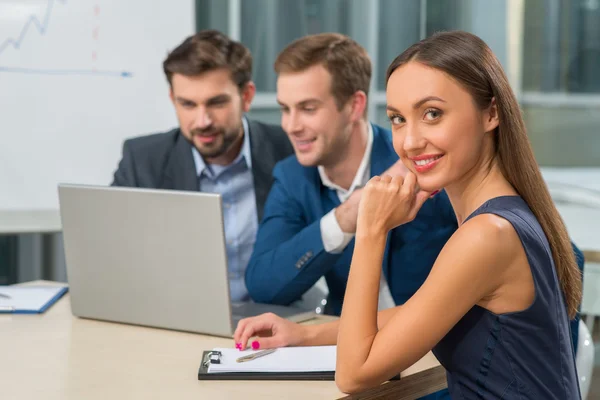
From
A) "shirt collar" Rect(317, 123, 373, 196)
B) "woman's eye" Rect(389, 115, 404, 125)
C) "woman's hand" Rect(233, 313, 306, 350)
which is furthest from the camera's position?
"shirt collar" Rect(317, 123, 373, 196)

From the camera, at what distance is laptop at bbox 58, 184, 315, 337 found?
168cm

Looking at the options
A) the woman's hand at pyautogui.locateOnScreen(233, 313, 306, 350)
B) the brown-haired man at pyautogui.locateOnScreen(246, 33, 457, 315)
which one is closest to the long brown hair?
the woman's hand at pyautogui.locateOnScreen(233, 313, 306, 350)

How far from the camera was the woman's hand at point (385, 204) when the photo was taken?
55.9 inches

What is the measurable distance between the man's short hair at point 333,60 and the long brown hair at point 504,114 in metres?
0.88

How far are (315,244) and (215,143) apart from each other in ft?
2.29

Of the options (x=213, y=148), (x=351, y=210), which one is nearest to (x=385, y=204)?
(x=351, y=210)

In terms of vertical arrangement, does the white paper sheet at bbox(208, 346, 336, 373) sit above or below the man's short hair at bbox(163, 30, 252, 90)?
below

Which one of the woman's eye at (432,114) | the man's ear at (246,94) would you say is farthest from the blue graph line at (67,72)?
the woman's eye at (432,114)

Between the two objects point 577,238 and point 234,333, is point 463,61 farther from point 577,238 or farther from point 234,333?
point 577,238

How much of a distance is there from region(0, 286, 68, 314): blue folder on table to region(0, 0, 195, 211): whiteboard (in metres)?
0.73

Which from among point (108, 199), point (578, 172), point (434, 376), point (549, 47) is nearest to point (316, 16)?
point (549, 47)

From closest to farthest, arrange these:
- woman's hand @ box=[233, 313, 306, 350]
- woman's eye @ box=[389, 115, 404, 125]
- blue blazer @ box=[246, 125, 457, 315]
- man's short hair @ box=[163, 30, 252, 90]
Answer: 1. woman's eye @ box=[389, 115, 404, 125]
2. woman's hand @ box=[233, 313, 306, 350]
3. blue blazer @ box=[246, 125, 457, 315]
4. man's short hair @ box=[163, 30, 252, 90]

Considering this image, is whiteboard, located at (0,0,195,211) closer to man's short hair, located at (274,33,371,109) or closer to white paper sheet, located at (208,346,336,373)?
man's short hair, located at (274,33,371,109)

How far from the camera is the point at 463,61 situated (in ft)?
4.33
